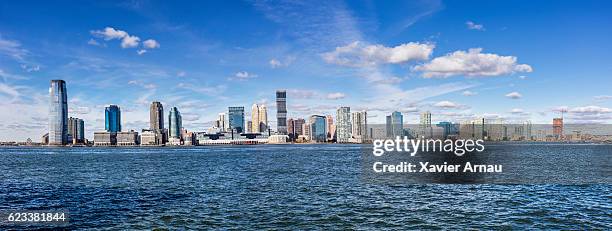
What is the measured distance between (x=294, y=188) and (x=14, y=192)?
37977 mm

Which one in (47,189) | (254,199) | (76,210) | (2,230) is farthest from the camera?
(47,189)

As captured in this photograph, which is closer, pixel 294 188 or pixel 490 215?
pixel 490 215

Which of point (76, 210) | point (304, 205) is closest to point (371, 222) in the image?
point (304, 205)

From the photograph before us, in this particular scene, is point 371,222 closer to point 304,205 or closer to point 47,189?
point 304,205

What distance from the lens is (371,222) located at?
132 feet

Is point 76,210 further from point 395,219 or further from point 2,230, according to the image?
point 395,219

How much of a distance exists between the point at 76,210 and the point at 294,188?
27.9 m

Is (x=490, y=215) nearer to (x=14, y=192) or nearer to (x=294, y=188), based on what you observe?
(x=294, y=188)

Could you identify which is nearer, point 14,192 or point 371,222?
point 371,222

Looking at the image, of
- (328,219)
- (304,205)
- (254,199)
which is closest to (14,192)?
(254,199)

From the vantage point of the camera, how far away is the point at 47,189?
6700 centimetres

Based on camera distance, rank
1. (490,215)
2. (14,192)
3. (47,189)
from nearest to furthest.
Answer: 1. (490,215)
2. (14,192)
3. (47,189)

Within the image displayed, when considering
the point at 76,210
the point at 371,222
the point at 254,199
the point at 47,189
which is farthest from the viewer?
the point at 47,189

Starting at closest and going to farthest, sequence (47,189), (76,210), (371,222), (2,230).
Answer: (2,230), (371,222), (76,210), (47,189)
